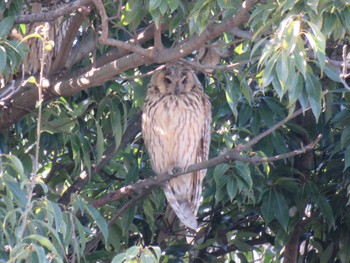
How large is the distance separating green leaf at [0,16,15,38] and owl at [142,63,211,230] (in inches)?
56.1

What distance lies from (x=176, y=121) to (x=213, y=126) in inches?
10.4

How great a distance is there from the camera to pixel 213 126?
5.54 meters

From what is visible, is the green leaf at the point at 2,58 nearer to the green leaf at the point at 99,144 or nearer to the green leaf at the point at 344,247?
the green leaf at the point at 99,144

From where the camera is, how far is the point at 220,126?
530 centimetres

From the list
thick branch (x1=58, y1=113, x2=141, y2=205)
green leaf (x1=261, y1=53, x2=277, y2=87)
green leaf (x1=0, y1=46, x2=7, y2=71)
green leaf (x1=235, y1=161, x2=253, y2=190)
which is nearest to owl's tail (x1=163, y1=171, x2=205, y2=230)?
thick branch (x1=58, y1=113, x2=141, y2=205)

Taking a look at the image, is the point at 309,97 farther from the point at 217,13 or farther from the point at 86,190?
the point at 86,190

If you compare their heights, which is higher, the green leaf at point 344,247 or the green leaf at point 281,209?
the green leaf at point 281,209

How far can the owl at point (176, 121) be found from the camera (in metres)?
5.31

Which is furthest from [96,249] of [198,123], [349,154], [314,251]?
[349,154]

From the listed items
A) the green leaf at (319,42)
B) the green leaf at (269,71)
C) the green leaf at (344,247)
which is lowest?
the green leaf at (344,247)

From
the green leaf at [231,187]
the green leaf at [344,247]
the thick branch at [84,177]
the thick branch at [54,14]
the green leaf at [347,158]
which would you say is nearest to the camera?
the thick branch at [54,14]

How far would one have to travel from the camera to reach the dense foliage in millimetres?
3549

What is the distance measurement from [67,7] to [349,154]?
1.34 meters

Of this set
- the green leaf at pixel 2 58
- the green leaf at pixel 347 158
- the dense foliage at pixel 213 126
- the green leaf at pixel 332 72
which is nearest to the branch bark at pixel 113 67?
the dense foliage at pixel 213 126
